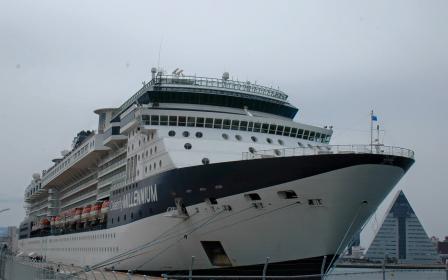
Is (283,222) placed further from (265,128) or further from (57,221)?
(57,221)

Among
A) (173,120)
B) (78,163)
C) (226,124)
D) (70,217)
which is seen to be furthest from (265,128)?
(78,163)

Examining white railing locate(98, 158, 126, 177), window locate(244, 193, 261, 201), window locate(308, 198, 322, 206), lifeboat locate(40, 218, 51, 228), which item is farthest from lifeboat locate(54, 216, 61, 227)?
window locate(308, 198, 322, 206)

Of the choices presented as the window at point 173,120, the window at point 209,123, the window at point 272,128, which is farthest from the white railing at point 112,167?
the window at point 272,128

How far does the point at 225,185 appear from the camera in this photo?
816 inches

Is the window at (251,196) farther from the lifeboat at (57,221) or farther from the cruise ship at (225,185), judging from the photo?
the lifeboat at (57,221)

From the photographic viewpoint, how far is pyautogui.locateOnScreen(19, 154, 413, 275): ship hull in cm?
1928

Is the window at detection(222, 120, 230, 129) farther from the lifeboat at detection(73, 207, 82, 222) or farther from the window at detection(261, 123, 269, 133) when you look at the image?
the lifeboat at detection(73, 207, 82, 222)

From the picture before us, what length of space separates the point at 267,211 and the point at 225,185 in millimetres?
1808

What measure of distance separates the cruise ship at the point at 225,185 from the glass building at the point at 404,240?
56.7 meters

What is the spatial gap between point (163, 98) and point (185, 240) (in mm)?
7955

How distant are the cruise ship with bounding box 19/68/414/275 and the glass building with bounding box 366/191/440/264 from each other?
186 feet

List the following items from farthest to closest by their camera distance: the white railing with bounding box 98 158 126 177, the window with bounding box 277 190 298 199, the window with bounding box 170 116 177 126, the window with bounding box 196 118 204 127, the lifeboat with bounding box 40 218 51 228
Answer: the lifeboat with bounding box 40 218 51 228 → the white railing with bounding box 98 158 126 177 → the window with bounding box 170 116 177 126 → the window with bounding box 196 118 204 127 → the window with bounding box 277 190 298 199

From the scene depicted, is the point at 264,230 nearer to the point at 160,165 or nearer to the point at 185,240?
the point at 185,240

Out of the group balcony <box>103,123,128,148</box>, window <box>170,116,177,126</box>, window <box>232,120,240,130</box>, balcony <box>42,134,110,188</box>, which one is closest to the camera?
window <box>170,116,177,126</box>
